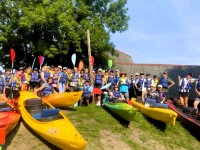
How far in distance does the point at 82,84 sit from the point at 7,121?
4.76 m

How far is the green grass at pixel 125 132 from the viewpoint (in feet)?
30.6

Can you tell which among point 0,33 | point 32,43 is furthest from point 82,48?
point 0,33

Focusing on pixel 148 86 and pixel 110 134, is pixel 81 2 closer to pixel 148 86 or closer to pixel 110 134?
pixel 148 86

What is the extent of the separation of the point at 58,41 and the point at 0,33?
11.9 feet

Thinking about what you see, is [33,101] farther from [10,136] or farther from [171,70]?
[171,70]

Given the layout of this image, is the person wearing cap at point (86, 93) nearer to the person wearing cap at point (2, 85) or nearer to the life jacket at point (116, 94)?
the life jacket at point (116, 94)

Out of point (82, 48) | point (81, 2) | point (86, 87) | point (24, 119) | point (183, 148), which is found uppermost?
point (81, 2)

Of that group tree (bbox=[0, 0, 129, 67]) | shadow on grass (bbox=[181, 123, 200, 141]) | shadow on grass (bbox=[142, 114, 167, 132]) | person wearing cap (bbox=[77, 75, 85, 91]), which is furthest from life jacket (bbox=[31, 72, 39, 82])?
tree (bbox=[0, 0, 129, 67])

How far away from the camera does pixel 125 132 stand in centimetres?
1019

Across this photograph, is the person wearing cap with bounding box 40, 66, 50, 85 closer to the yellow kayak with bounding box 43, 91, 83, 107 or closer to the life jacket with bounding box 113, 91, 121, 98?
the yellow kayak with bounding box 43, 91, 83, 107

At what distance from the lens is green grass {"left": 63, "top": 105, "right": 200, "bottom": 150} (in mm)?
9312

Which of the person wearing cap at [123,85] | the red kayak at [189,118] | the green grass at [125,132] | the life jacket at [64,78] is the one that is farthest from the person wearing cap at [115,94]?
the red kayak at [189,118]

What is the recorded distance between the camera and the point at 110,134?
976cm

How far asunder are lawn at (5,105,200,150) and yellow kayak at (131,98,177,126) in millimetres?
269
